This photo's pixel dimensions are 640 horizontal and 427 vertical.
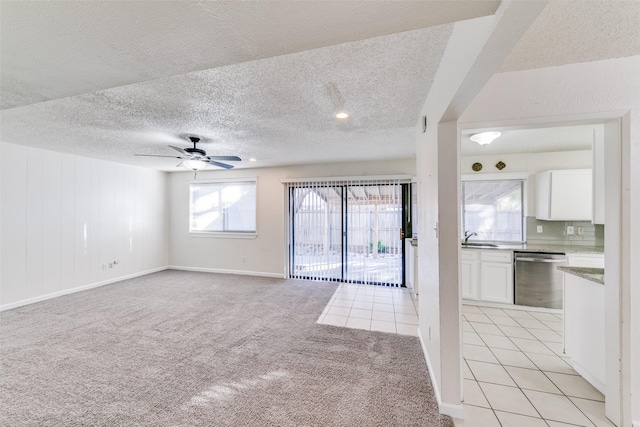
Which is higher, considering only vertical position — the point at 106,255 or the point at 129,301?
the point at 106,255

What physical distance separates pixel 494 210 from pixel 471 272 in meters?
1.35

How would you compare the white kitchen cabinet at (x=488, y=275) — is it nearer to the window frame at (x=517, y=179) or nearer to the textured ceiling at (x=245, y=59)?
the window frame at (x=517, y=179)

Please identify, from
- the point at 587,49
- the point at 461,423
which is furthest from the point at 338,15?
the point at 461,423

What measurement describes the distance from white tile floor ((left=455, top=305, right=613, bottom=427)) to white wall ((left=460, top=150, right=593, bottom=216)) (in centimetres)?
216

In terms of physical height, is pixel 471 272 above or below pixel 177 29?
below

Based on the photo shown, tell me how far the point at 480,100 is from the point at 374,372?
2335 mm

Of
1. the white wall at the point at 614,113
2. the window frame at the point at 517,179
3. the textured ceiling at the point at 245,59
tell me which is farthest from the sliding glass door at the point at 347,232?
the white wall at the point at 614,113

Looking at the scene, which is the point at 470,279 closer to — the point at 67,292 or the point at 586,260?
the point at 586,260

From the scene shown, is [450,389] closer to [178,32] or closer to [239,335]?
[239,335]

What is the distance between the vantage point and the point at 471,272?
3787 mm

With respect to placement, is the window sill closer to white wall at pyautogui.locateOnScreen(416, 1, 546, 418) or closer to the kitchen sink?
the kitchen sink

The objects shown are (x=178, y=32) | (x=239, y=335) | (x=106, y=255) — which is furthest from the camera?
(x=106, y=255)

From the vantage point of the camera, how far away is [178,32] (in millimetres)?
1065

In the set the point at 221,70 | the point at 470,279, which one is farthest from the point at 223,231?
the point at 470,279
